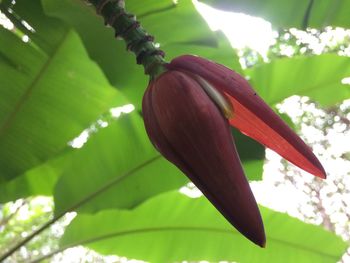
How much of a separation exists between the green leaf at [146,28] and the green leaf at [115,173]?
0.17 metres

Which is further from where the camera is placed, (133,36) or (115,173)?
(115,173)

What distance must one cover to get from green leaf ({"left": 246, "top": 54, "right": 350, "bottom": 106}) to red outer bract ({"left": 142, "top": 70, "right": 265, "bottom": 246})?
605 millimetres

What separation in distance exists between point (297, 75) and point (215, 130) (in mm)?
652

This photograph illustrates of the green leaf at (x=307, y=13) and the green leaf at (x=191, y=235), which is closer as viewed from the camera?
the green leaf at (x=307, y=13)

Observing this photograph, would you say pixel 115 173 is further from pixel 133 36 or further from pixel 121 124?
pixel 133 36

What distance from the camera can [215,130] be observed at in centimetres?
30

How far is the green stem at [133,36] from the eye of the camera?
0.33 m

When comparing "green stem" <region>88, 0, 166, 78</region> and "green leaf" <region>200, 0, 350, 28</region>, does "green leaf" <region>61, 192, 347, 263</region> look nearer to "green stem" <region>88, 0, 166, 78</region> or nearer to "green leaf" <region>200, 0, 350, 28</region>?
"green leaf" <region>200, 0, 350, 28</region>

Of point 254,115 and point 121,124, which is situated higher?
point 254,115

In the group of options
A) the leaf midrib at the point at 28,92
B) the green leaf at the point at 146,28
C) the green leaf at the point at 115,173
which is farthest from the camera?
the green leaf at the point at 115,173

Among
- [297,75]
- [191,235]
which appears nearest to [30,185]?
[191,235]

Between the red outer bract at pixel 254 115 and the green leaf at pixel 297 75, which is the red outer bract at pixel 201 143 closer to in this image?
the red outer bract at pixel 254 115

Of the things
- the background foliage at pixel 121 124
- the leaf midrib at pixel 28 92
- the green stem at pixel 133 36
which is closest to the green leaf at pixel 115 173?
the background foliage at pixel 121 124

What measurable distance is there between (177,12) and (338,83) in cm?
39
